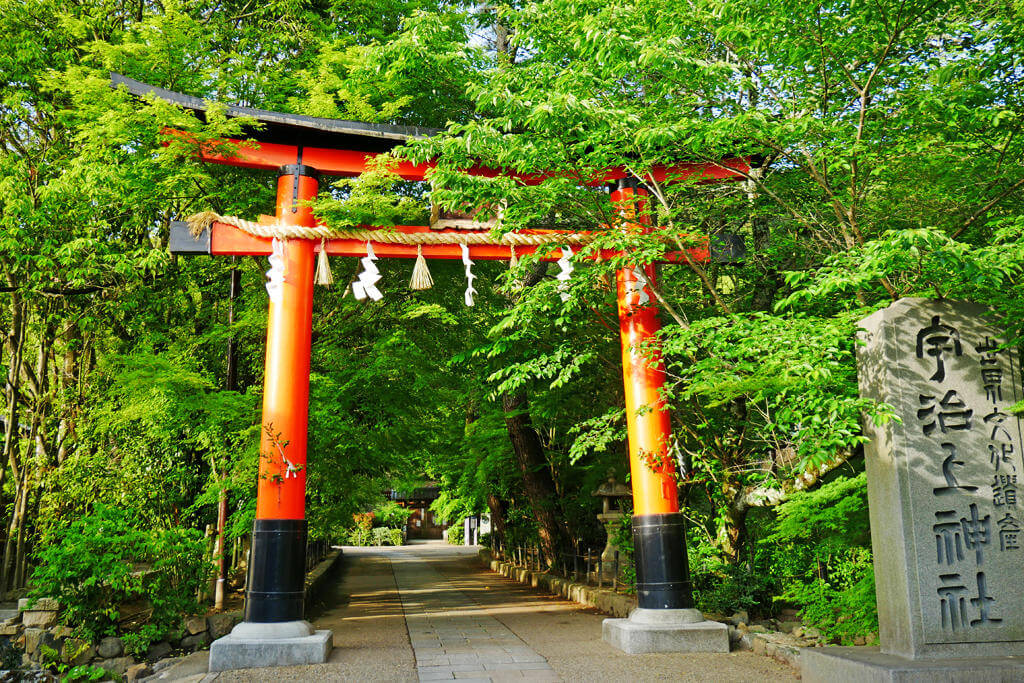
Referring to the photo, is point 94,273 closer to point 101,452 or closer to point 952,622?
point 101,452

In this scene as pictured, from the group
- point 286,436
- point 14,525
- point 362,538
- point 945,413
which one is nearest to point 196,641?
point 286,436

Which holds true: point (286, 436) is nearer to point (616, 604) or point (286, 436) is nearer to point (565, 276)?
point (565, 276)

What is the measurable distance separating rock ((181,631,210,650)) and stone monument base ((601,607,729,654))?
570 centimetres

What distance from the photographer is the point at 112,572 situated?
923 cm

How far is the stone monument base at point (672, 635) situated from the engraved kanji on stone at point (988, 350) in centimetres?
419

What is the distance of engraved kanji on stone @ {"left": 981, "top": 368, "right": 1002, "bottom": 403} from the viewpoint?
19.9 feet

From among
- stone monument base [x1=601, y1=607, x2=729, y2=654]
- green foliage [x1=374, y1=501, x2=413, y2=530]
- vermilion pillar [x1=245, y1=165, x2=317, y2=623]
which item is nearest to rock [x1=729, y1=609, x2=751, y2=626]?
stone monument base [x1=601, y1=607, x2=729, y2=654]

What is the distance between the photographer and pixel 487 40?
1557 centimetres

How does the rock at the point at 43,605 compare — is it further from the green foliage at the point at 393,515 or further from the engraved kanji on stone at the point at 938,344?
the green foliage at the point at 393,515

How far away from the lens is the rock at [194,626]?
9.91 meters

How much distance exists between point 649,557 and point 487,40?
38.0ft

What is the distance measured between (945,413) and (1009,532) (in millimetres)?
1030

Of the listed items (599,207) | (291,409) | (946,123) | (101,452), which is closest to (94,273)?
(101,452)

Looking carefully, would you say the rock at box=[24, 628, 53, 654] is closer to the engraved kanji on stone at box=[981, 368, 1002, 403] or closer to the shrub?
the engraved kanji on stone at box=[981, 368, 1002, 403]
